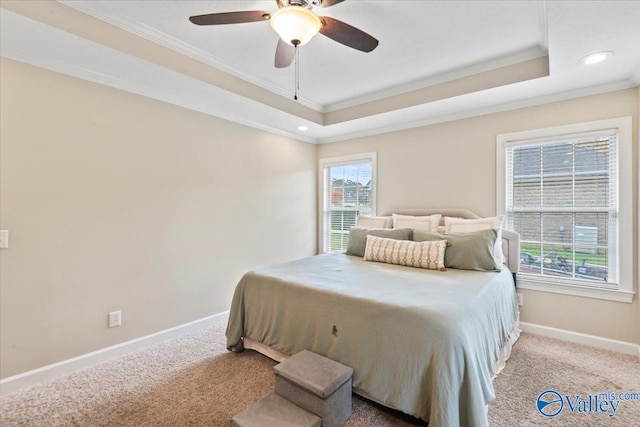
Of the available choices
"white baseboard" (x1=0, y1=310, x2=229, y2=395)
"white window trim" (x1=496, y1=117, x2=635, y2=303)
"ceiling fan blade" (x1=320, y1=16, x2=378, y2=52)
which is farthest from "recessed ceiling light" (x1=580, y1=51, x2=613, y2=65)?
"white baseboard" (x1=0, y1=310, x2=229, y2=395)

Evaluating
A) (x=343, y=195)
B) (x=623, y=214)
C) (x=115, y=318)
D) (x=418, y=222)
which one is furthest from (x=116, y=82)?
(x=623, y=214)

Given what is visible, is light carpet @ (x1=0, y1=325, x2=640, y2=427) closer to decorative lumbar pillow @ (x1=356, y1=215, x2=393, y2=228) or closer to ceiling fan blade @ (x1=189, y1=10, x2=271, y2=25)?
decorative lumbar pillow @ (x1=356, y1=215, x2=393, y2=228)

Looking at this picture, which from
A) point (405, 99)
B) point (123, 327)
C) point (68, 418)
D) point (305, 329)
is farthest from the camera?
point (405, 99)

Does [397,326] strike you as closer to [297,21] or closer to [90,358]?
[297,21]

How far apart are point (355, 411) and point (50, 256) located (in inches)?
100

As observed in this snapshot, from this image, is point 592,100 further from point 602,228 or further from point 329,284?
point 329,284

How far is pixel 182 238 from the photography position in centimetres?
308

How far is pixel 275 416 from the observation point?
5.07 ft

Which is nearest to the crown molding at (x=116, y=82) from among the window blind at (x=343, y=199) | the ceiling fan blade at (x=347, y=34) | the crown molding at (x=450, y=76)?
the crown molding at (x=450, y=76)

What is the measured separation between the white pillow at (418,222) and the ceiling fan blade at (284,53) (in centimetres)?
228

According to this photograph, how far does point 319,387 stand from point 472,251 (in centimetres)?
191

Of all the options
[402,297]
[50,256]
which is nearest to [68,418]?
[50,256]

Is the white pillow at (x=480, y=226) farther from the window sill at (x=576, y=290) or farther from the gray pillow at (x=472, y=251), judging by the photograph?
the window sill at (x=576, y=290)

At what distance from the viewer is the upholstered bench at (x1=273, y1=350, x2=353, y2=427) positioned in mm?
1562
